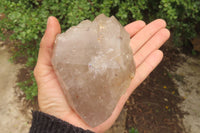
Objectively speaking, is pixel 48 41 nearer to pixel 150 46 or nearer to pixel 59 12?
pixel 59 12

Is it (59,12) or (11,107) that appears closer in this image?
(59,12)

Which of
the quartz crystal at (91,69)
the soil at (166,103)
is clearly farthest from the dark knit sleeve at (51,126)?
the soil at (166,103)

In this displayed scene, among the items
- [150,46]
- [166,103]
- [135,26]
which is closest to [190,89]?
[166,103]

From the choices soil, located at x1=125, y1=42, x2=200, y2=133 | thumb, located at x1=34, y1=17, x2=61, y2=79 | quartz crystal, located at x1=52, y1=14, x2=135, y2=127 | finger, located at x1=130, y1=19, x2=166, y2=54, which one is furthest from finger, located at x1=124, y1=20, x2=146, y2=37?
soil, located at x1=125, y1=42, x2=200, y2=133

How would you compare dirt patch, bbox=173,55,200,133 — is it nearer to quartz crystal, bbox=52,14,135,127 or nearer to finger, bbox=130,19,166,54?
finger, bbox=130,19,166,54

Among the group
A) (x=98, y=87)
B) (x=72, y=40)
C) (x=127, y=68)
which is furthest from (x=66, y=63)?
(x=127, y=68)

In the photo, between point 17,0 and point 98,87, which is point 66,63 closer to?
point 98,87
